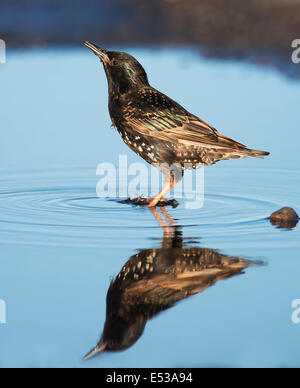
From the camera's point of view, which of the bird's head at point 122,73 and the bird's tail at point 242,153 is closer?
the bird's tail at point 242,153

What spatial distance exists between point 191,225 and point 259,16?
32.0 feet

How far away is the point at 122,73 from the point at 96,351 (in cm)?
399

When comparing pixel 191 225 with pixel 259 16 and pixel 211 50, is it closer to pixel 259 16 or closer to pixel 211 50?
pixel 211 50

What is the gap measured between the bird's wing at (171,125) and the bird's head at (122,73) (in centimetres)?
21

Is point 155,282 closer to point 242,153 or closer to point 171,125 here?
point 242,153

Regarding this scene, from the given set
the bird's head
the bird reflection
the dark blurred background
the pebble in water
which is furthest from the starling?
A: the dark blurred background

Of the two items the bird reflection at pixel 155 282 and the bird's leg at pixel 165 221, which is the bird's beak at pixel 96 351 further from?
the bird's leg at pixel 165 221

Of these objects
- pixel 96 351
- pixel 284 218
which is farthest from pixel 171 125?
pixel 96 351

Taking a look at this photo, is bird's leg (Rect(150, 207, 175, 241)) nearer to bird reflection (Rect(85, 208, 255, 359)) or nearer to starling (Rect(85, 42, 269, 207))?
bird reflection (Rect(85, 208, 255, 359))

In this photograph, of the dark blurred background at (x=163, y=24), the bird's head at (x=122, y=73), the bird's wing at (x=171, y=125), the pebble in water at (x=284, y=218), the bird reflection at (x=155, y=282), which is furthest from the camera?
the dark blurred background at (x=163, y=24)

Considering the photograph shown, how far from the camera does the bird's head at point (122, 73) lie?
819 cm

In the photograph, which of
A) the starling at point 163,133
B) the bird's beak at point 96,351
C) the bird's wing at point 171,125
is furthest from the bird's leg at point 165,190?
the bird's beak at point 96,351

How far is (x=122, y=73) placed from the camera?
26.9 feet

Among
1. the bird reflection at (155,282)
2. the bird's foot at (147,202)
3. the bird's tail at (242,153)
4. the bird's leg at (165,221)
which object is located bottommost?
the bird reflection at (155,282)
